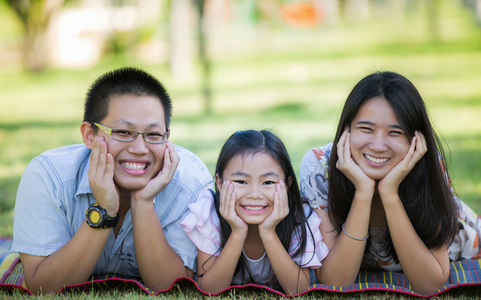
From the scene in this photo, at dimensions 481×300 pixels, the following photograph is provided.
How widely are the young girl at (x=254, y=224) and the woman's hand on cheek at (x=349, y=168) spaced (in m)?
0.32

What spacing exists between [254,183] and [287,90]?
40.0ft

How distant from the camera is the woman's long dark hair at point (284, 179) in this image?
3582 mm

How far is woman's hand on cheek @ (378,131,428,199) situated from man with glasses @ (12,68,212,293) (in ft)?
4.08

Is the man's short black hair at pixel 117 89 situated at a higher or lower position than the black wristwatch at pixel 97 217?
higher

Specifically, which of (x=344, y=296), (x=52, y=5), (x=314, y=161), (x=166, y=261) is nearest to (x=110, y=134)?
(x=166, y=261)

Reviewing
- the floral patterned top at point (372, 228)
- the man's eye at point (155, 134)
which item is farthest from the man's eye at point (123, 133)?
the floral patterned top at point (372, 228)

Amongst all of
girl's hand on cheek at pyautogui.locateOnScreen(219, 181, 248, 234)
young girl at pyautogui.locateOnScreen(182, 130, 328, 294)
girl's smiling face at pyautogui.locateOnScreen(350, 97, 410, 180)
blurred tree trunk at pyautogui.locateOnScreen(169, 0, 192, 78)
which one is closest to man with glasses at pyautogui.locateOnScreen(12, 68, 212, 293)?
young girl at pyautogui.locateOnScreen(182, 130, 328, 294)

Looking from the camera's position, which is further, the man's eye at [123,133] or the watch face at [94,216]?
the man's eye at [123,133]

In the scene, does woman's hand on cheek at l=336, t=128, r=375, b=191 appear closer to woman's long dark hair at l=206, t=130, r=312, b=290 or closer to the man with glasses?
woman's long dark hair at l=206, t=130, r=312, b=290

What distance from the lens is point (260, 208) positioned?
3.51 m

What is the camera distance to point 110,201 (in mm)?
3375

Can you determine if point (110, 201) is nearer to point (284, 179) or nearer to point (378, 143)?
point (284, 179)

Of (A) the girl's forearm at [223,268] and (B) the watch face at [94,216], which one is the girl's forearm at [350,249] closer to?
(A) the girl's forearm at [223,268]

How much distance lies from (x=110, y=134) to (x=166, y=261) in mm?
835
